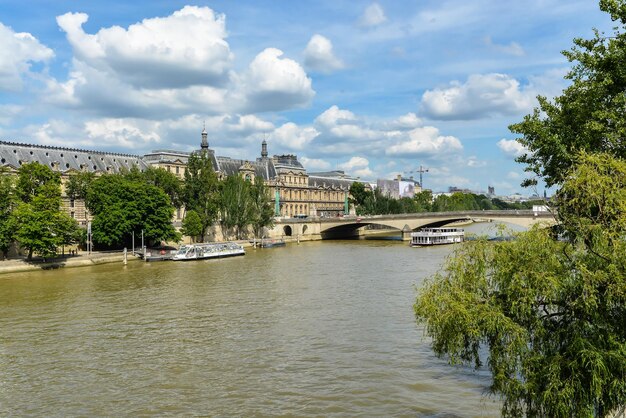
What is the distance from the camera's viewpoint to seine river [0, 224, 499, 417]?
17.7 meters

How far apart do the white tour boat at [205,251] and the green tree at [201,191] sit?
11.5 meters

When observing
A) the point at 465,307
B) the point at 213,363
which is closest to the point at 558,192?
the point at 465,307

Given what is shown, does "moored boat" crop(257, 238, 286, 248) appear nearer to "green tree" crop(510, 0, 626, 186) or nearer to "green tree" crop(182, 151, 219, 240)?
"green tree" crop(182, 151, 219, 240)

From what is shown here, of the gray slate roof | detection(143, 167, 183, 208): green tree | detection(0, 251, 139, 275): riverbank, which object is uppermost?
the gray slate roof

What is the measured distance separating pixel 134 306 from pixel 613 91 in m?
27.4

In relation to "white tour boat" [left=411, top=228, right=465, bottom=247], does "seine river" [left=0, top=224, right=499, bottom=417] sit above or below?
below

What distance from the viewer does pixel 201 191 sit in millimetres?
80625

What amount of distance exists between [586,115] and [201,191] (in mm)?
67145

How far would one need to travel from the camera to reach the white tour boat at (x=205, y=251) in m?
63.3

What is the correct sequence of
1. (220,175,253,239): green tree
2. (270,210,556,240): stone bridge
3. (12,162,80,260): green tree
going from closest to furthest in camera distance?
(12,162,80,260): green tree → (220,175,253,239): green tree → (270,210,556,240): stone bridge

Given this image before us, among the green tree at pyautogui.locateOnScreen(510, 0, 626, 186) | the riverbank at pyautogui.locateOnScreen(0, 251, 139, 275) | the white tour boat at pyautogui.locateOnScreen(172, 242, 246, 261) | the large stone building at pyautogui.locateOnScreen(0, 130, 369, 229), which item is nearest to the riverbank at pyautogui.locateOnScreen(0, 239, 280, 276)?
the riverbank at pyautogui.locateOnScreen(0, 251, 139, 275)

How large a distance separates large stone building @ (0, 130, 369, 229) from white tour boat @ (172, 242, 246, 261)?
73.1ft

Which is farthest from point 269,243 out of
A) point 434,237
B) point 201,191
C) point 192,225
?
point 434,237

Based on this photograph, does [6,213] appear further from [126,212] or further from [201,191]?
[201,191]
